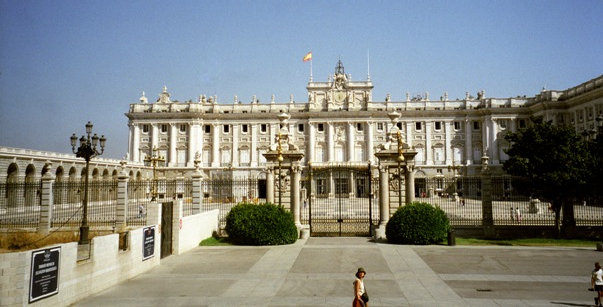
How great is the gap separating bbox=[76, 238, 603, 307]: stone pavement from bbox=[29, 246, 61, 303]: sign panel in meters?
1.09

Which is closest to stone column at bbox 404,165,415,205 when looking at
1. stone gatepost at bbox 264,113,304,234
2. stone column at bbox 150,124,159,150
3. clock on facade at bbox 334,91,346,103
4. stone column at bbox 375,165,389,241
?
stone column at bbox 375,165,389,241

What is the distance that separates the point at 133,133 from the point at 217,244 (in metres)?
55.9

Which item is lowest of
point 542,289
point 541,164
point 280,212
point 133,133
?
point 542,289

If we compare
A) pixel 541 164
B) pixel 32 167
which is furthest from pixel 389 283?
pixel 32 167

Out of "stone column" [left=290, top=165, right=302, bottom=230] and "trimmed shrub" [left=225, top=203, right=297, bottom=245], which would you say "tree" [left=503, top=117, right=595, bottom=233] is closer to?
"stone column" [left=290, top=165, right=302, bottom=230]

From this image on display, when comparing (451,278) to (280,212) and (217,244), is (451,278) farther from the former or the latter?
(217,244)

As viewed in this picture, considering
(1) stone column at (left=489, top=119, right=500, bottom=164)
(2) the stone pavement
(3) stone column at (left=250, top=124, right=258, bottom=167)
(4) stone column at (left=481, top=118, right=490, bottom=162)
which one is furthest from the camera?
(3) stone column at (left=250, top=124, right=258, bottom=167)

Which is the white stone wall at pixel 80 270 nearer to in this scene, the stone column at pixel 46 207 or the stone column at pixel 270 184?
the stone column at pixel 270 184

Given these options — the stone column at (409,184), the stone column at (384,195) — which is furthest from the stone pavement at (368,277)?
the stone column at (409,184)

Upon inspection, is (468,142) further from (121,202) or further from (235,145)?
(121,202)

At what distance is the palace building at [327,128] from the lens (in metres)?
68.8

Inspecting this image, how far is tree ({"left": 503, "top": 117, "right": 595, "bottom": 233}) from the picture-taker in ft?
68.8

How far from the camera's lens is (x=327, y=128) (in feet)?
232

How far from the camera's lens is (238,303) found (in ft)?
32.3
